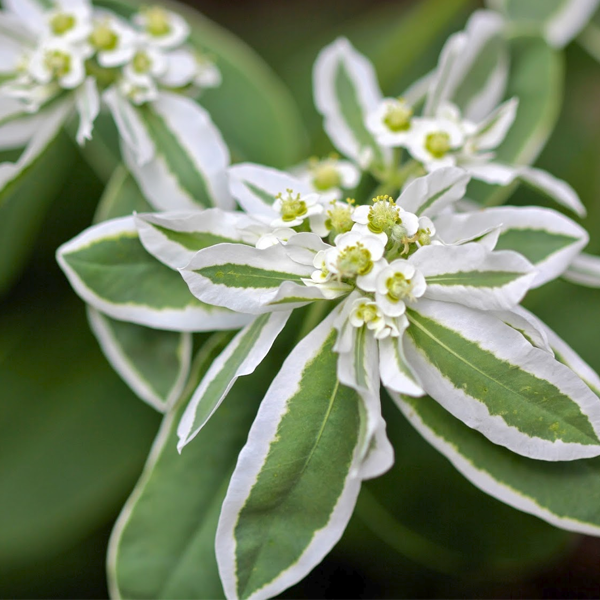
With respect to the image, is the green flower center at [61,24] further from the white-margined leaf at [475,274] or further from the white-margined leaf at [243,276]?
the white-margined leaf at [475,274]

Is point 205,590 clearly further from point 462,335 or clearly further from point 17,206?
point 17,206

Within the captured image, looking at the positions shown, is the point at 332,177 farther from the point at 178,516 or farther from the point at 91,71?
the point at 178,516

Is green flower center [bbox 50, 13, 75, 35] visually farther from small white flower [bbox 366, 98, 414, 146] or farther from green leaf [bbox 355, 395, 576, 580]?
green leaf [bbox 355, 395, 576, 580]

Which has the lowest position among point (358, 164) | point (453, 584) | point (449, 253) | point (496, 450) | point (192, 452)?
point (453, 584)

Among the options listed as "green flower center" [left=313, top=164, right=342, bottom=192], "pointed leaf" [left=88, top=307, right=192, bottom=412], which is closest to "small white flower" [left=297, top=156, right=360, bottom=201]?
"green flower center" [left=313, top=164, right=342, bottom=192]

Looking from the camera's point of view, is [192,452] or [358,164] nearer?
[192,452]

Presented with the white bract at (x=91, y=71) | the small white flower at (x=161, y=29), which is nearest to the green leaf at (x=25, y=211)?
the white bract at (x=91, y=71)

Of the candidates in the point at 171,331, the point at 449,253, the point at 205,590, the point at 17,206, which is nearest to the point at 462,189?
the point at 449,253
